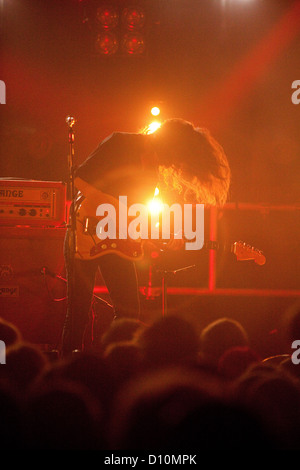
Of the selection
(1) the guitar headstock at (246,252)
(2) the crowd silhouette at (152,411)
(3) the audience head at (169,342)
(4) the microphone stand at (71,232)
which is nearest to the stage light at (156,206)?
(1) the guitar headstock at (246,252)

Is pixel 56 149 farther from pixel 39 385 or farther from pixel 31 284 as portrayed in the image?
pixel 39 385

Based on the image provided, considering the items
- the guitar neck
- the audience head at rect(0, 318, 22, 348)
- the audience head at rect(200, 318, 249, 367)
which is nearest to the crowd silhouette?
the audience head at rect(200, 318, 249, 367)

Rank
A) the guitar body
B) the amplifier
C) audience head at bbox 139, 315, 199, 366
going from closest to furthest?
audience head at bbox 139, 315, 199, 366 → the guitar body → the amplifier

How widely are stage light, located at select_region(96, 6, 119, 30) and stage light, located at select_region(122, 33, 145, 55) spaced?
6.9 inches

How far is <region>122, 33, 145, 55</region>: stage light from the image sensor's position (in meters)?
4.72

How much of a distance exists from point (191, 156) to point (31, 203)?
136cm

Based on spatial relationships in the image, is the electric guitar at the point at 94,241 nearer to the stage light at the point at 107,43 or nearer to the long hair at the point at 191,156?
the long hair at the point at 191,156

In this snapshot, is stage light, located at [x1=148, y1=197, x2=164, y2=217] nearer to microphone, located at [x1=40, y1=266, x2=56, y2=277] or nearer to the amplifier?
the amplifier

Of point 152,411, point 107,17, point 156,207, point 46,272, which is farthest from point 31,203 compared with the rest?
point 152,411

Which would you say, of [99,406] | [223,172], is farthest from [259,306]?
[99,406]

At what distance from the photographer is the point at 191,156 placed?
287 centimetres

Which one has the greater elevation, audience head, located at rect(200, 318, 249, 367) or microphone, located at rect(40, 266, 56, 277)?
microphone, located at rect(40, 266, 56, 277)
